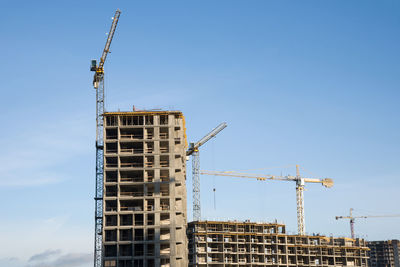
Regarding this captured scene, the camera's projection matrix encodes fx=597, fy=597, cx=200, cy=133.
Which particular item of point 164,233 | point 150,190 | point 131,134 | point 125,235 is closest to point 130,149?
point 131,134

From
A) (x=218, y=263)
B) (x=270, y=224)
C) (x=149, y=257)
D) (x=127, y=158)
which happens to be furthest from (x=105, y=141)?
(x=270, y=224)

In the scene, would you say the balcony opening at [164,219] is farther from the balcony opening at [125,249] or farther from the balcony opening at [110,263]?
the balcony opening at [110,263]

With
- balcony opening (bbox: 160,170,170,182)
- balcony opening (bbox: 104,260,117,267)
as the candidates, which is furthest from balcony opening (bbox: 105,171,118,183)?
balcony opening (bbox: 104,260,117,267)

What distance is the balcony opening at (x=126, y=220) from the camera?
132375 millimetres

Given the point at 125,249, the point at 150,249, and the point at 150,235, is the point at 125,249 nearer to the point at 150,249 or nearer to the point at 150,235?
the point at 150,249

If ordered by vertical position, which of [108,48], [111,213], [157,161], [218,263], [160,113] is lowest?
[218,263]

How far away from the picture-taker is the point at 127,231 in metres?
132

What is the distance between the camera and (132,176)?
A: 5379 inches

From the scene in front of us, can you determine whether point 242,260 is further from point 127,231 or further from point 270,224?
point 127,231

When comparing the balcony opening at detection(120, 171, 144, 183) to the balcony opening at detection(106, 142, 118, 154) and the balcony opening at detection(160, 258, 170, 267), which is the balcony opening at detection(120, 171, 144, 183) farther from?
the balcony opening at detection(160, 258, 170, 267)

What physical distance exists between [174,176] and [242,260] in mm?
62024

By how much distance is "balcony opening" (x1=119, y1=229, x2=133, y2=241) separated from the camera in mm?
130625

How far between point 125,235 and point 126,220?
3511 millimetres

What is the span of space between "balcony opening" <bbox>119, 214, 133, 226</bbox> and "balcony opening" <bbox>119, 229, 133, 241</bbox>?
162 centimetres
